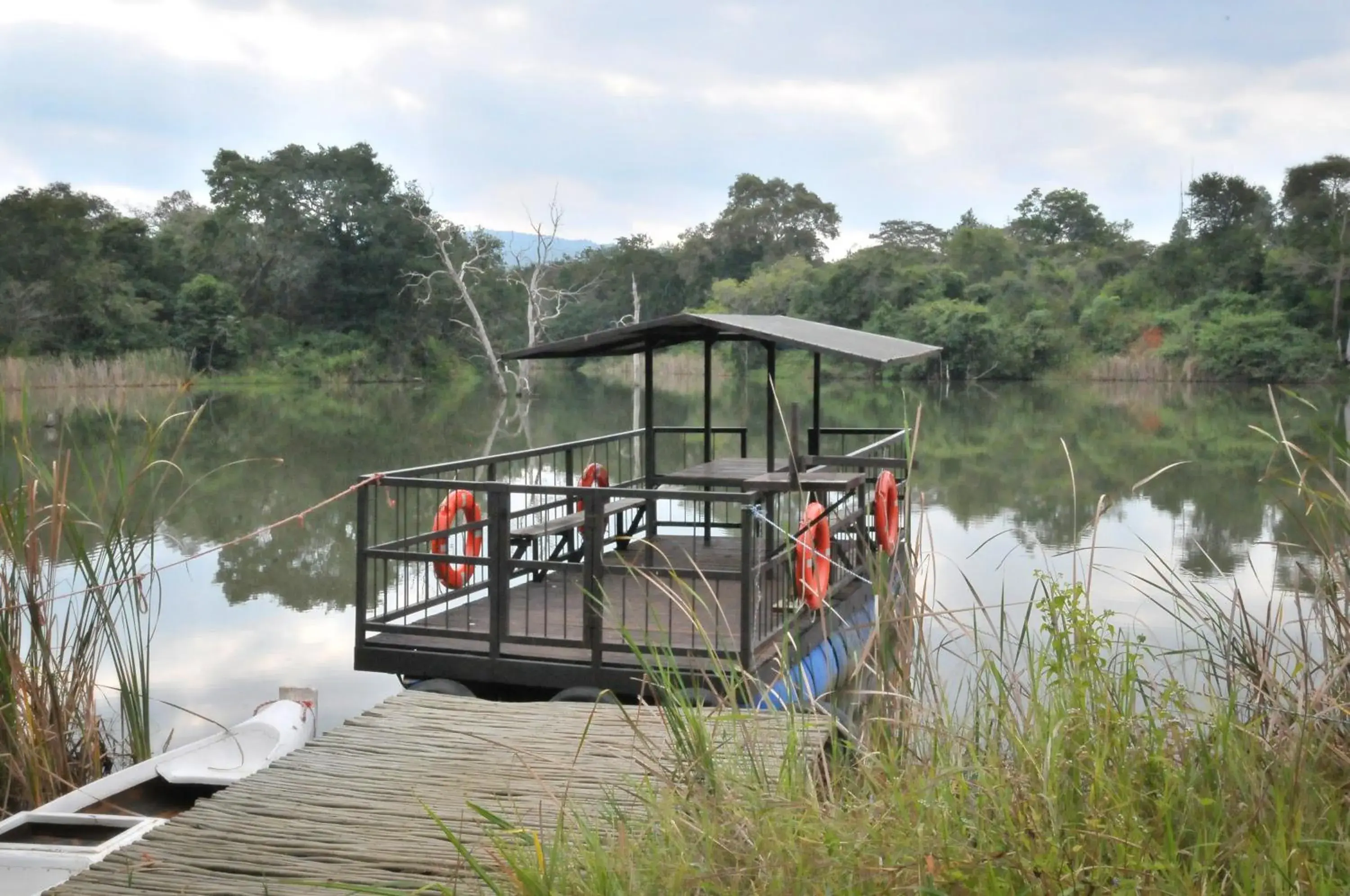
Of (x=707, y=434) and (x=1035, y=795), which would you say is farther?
(x=707, y=434)

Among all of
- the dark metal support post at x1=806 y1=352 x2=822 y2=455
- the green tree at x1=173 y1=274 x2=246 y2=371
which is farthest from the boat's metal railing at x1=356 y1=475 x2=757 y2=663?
the green tree at x1=173 y1=274 x2=246 y2=371

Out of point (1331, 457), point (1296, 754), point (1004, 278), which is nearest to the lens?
point (1296, 754)

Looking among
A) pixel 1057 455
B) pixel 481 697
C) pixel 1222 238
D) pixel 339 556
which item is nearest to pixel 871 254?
pixel 1222 238

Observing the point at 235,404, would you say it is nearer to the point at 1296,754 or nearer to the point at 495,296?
the point at 495,296

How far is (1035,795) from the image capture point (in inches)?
90.0

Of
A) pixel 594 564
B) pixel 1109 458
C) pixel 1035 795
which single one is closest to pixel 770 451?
pixel 594 564

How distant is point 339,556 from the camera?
12.2m

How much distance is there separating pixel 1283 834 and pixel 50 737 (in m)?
4.12

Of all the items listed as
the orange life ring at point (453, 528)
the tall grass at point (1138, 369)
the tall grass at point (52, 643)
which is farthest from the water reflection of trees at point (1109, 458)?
the tall grass at point (1138, 369)

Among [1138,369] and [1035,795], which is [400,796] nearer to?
[1035,795]

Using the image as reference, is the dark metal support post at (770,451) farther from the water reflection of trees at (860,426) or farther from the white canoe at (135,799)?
the white canoe at (135,799)

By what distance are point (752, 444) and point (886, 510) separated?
15146mm

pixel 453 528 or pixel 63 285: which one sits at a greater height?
pixel 63 285

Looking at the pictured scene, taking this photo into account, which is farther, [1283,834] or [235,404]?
[235,404]
